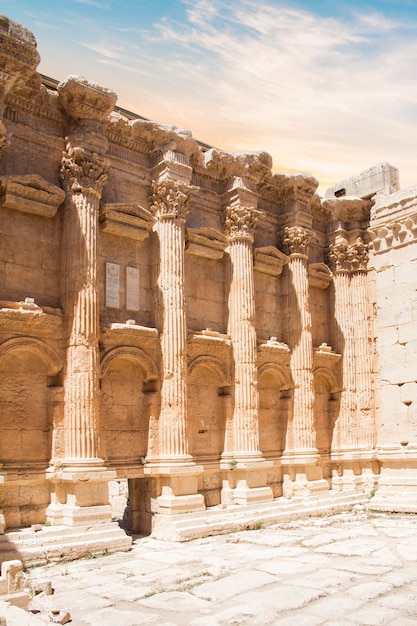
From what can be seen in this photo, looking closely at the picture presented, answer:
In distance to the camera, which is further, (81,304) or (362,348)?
(362,348)

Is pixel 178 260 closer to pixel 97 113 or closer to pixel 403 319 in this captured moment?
pixel 97 113

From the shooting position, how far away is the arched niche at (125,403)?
13.9m

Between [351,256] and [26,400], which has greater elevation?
[351,256]

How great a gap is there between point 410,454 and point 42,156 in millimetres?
12344

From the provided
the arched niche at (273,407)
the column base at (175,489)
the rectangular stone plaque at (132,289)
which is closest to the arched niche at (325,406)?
the arched niche at (273,407)

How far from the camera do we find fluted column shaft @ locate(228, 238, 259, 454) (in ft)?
52.7

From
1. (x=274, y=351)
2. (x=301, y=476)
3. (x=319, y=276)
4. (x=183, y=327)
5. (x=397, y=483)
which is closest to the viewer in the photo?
(x=183, y=327)

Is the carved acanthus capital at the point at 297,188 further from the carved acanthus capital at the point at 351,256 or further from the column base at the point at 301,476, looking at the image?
the column base at the point at 301,476

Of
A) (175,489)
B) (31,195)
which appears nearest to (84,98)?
(31,195)

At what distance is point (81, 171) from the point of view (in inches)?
539

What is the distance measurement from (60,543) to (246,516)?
480 cm

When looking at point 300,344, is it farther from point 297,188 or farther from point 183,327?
point 183,327

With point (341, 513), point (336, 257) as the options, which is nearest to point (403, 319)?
point (336, 257)

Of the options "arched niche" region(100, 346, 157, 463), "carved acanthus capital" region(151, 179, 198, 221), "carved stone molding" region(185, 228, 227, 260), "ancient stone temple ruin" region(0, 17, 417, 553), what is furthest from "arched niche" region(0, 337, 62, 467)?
"carved stone molding" region(185, 228, 227, 260)
